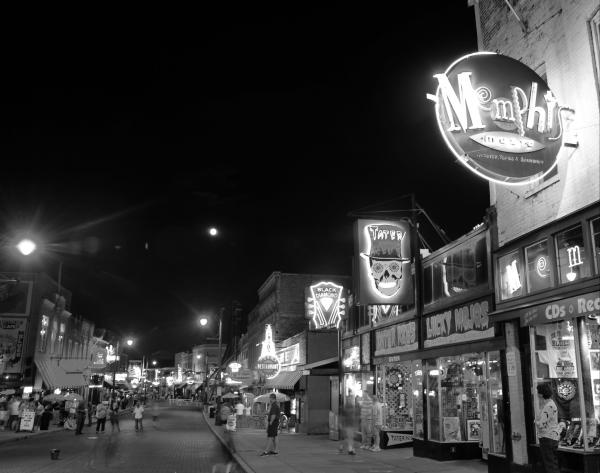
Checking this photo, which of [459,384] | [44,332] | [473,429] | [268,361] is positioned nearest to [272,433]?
A: [459,384]

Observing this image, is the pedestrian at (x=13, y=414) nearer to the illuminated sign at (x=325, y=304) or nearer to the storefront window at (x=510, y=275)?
the illuminated sign at (x=325, y=304)

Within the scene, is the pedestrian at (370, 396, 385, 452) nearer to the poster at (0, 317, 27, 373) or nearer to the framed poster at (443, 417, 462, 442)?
the framed poster at (443, 417, 462, 442)

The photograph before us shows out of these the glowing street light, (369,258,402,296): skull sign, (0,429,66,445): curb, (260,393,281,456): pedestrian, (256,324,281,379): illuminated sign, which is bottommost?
(0,429,66,445): curb

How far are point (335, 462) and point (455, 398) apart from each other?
12.8 feet

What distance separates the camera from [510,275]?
12547 mm

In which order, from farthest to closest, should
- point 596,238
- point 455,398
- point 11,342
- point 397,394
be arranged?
point 11,342 < point 397,394 < point 455,398 < point 596,238

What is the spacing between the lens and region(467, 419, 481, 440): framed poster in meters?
16.0

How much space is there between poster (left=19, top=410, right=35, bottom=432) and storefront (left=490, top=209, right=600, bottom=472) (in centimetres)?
2486

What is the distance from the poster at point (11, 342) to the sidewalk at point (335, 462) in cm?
2418

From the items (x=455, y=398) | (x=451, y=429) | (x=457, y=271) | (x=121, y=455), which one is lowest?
(x=121, y=455)

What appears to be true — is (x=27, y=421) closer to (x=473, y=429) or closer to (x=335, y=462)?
(x=335, y=462)

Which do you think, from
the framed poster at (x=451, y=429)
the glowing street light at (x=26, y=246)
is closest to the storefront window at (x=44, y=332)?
the glowing street light at (x=26, y=246)

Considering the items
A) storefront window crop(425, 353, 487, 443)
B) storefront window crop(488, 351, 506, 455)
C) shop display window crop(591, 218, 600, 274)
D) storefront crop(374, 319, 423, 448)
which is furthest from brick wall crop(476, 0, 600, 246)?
storefront crop(374, 319, 423, 448)

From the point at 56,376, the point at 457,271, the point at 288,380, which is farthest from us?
the point at 56,376
